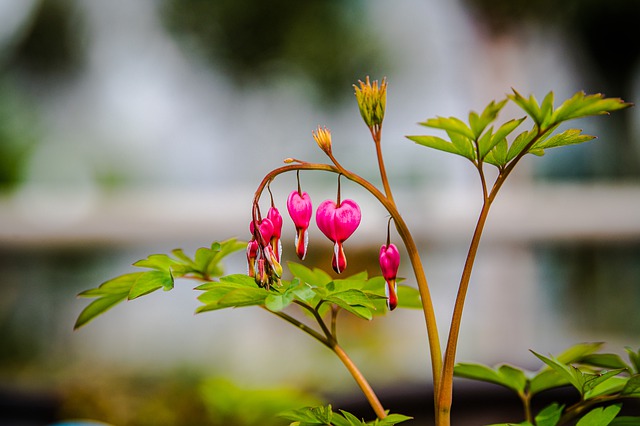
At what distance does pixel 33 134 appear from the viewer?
9.83 ft

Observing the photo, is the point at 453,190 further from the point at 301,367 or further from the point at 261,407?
the point at 261,407

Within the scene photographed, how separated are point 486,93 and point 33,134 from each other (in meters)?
2.20

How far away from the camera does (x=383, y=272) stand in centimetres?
38

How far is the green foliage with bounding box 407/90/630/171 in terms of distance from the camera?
0.31 metres

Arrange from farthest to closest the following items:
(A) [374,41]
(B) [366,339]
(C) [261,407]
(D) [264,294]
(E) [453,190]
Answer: (A) [374,41] → (E) [453,190] → (B) [366,339] → (C) [261,407] → (D) [264,294]

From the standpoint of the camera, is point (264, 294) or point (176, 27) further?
point (176, 27)

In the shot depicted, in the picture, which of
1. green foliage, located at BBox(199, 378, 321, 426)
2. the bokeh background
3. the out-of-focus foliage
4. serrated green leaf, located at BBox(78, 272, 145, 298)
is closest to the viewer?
serrated green leaf, located at BBox(78, 272, 145, 298)

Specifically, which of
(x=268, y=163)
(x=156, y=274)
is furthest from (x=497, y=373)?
(x=268, y=163)

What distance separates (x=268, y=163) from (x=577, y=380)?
2.70 m

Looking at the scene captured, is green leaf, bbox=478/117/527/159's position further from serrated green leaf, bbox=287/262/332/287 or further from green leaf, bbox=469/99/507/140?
serrated green leaf, bbox=287/262/332/287

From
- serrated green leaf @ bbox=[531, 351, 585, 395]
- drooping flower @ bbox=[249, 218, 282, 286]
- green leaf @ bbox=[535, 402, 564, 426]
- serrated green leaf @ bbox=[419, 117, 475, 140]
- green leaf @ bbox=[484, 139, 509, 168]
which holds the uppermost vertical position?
serrated green leaf @ bbox=[419, 117, 475, 140]

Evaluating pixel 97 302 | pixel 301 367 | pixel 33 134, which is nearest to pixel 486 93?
pixel 301 367

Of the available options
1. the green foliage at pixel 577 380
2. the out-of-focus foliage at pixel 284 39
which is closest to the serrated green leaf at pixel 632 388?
the green foliage at pixel 577 380

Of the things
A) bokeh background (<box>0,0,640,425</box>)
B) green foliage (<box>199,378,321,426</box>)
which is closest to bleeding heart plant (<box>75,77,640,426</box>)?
green foliage (<box>199,378,321,426</box>)
